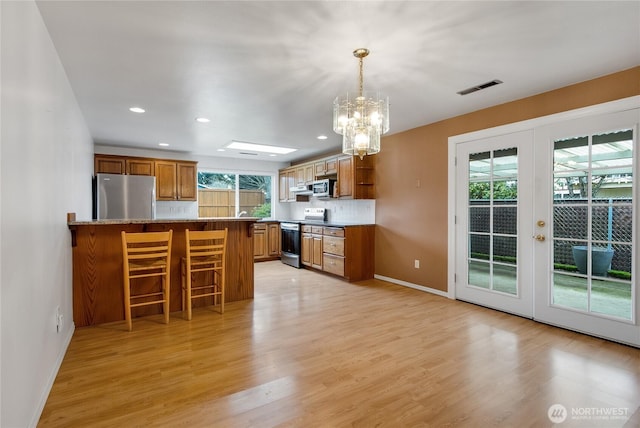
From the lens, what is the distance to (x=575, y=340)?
2.84 m

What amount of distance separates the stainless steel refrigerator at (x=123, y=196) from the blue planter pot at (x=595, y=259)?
6.13 metres

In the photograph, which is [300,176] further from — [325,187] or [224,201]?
[224,201]

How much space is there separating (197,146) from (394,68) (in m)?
4.44

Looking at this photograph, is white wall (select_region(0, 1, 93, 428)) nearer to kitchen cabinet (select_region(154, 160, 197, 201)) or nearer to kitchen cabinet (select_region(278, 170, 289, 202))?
kitchen cabinet (select_region(154, 160, 197, 201))

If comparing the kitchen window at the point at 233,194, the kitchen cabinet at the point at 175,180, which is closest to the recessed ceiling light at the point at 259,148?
the kitchen cabinet at the point at 175,180

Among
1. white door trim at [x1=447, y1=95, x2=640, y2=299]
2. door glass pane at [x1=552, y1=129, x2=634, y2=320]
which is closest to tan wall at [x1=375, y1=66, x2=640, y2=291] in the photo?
white door trim at [x1=447, y1=95, x2=640, y2=299]

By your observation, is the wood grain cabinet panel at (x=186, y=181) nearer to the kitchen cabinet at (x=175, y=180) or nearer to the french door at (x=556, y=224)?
the kitchen cabinet at (x=175, y=180)

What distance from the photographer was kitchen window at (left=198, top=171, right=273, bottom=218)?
7098 mm

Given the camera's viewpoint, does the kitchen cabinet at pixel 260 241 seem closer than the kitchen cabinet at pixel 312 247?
No

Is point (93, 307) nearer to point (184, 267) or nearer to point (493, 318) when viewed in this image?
point (184, 267)

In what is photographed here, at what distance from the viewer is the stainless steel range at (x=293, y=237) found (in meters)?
6.32

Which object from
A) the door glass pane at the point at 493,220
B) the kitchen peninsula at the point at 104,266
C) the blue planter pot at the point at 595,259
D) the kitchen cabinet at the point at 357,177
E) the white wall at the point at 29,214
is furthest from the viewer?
the kitchen cabinet at the point at 357,177

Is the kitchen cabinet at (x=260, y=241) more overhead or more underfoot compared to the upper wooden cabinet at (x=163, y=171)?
more underfoot

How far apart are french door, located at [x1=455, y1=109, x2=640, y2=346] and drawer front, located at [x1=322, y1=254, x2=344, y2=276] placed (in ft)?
5.92
